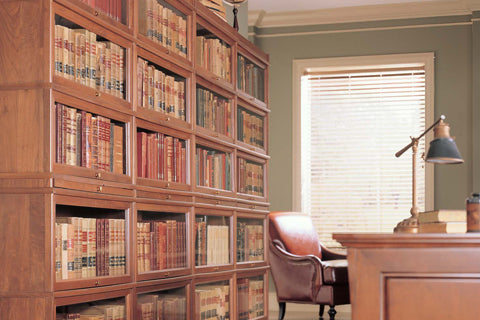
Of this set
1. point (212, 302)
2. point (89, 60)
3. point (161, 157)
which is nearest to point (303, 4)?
point (212, 302)

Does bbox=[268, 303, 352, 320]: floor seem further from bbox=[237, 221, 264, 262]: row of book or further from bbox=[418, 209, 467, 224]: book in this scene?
bbox=[418, 209, 467, 224]: book

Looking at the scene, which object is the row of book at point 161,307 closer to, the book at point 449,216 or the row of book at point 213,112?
the row of book at point 213,112

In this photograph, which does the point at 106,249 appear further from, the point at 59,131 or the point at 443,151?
the point at 443,151

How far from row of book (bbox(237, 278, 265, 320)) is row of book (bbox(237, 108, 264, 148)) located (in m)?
0.99

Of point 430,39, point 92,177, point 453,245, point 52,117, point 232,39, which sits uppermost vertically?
point 430,39

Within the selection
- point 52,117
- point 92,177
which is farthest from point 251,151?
point 52,117

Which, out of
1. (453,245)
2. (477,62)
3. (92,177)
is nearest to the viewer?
(453,245)

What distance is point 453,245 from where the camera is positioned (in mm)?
2014

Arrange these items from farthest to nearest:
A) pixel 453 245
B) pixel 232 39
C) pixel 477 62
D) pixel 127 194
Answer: pixel 477 62, pixel 232 39, pixel 127 194, pixel 453 245

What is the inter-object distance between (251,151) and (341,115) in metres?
2.76

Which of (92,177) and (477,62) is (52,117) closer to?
(92,177)

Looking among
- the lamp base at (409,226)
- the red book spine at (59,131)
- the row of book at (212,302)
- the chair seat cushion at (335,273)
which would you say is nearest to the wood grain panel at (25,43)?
the red book spine at (59,131)

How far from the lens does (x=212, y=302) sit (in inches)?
163

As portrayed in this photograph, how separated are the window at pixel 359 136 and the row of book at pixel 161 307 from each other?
3794mm
